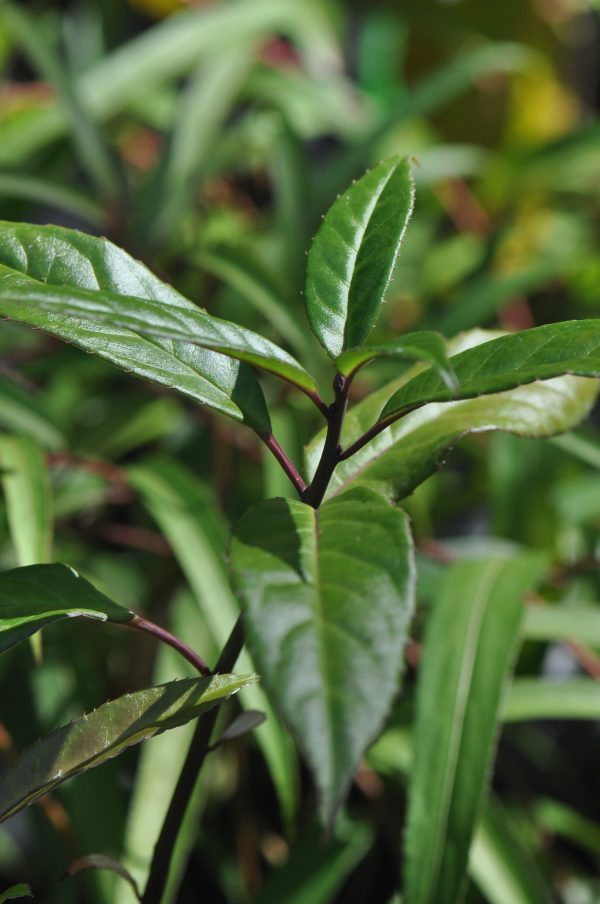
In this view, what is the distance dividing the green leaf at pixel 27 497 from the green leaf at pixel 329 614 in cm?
27

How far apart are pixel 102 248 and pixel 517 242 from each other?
3.43 ft

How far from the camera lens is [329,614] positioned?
0.26 meters

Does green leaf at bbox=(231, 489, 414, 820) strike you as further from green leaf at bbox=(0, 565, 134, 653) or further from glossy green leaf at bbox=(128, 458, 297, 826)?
glossy green leaf at bbox=(128, 458, 297, 826)

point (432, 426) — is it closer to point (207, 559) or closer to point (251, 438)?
point (207, 559)

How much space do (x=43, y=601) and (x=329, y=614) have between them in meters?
0.13

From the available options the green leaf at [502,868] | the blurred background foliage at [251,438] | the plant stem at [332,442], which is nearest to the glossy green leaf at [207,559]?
the blurred background foliage at [251,438]

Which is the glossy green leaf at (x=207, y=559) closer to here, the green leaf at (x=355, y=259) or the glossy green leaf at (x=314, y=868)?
the glossy green leaf at (x=314, y=868)

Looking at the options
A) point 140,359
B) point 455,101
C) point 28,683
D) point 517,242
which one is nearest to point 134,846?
point 28,683

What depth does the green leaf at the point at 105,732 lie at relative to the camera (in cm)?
34

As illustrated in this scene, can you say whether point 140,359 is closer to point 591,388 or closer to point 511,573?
point 591,388

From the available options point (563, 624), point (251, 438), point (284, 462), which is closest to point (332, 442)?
point (284, 462)

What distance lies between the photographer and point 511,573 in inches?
26.5

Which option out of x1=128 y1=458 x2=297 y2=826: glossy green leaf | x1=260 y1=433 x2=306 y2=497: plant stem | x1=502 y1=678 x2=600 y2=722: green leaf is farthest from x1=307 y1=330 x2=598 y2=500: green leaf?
x1=502 y1=678 x2=600 y2=722: green leaf

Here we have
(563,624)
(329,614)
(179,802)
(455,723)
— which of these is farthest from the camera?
(563,624)
